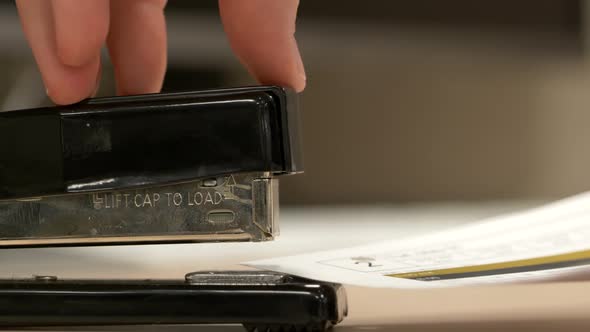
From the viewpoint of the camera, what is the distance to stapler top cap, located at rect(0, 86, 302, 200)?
461 millimetres

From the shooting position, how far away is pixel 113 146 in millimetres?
479

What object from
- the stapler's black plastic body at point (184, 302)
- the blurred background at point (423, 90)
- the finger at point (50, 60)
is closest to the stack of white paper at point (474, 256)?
the stapler's black plastic body at point (184, 302)

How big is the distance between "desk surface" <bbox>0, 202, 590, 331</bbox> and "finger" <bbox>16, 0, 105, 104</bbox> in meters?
0.15

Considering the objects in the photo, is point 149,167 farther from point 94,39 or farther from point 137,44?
point 137,44

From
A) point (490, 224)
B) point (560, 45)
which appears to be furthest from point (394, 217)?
point (490, 224)

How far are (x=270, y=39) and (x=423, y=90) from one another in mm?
2189

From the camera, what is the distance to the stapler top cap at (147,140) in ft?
1.51

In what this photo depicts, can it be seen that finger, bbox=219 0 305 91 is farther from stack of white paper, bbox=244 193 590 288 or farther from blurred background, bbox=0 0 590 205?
blurred background, bbox=0 0 590 205

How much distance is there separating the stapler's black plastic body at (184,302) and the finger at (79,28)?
14cm

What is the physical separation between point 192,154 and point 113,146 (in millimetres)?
51

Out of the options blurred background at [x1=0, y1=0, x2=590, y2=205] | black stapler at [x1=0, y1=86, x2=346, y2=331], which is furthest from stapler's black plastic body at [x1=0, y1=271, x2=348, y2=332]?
blurred background at [x1=0, y1=0, x2=590, y2=205]

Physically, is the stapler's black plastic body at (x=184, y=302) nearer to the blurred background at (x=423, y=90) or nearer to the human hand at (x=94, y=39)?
the human hand at (x=94, y=39)

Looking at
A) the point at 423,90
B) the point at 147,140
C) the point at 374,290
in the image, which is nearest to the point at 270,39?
the point at 147,140

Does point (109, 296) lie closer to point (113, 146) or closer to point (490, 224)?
point (113, 146)
